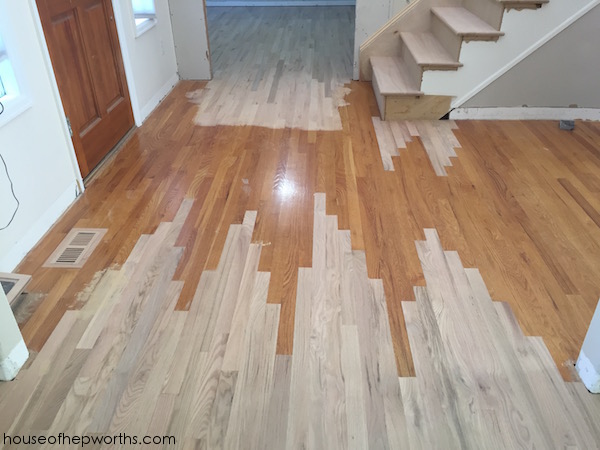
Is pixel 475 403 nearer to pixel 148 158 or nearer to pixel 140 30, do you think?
pixel 148 158

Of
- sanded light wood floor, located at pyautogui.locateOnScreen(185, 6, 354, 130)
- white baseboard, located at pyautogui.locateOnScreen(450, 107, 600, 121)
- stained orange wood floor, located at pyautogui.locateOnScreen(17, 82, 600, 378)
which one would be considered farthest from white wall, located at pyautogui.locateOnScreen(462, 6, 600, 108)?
sanded light wood floor, located at pyautogui.locateOnScreen(185, 6, 354, 130)

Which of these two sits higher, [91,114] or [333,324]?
[91,114]

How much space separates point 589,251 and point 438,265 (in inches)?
27.7

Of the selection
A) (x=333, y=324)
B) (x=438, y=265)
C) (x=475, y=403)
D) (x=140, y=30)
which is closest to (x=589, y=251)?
(x=438, y=265)

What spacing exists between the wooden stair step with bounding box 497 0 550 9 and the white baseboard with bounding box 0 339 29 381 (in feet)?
10.9

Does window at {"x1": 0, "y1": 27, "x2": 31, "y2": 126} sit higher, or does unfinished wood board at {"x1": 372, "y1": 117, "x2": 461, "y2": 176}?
window at {"x1": 0, "y1": 27, "x2": 31, "y2": 126}

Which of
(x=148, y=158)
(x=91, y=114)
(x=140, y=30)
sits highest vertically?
(x=140, y=30)

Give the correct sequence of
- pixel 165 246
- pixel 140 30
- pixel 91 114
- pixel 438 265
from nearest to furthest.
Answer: pixel 438 265
pixel 165 246
pixel 91 114
pixel 140 30

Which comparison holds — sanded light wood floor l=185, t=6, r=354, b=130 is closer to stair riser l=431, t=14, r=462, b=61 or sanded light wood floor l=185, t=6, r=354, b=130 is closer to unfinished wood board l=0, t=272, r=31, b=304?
stair riser l=431, t=14, r=462, b=61

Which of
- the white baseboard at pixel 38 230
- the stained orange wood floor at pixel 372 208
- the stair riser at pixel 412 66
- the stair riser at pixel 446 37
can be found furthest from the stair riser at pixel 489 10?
the white baseboard at pixel 38 230

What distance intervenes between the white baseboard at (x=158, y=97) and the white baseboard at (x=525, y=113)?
2334mm

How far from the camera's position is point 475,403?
155 centimetres

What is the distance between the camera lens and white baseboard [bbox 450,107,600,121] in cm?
354

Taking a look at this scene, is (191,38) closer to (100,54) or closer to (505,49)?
(100,54)
